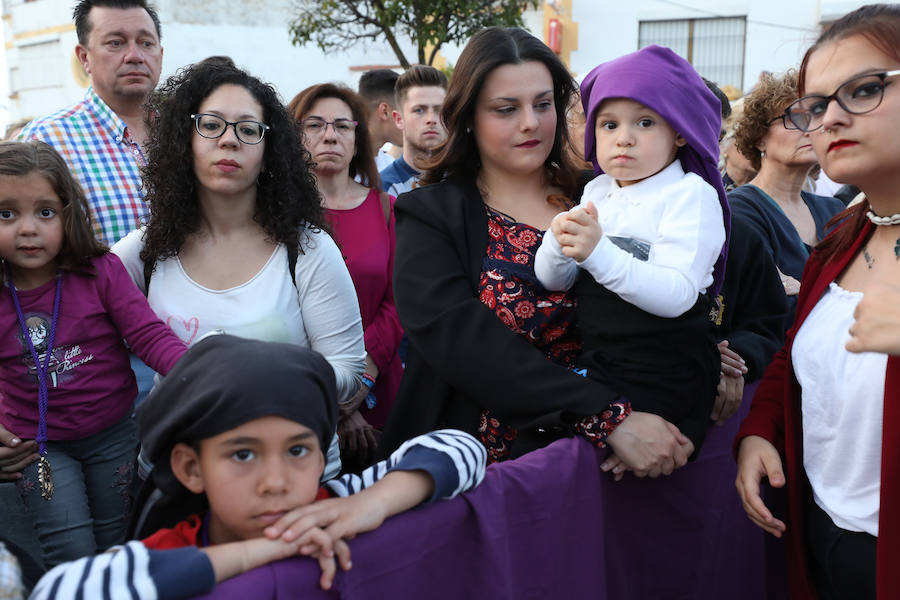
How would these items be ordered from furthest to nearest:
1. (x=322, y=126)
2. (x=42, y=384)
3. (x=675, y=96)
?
1. (x=322, y=126)
2. (x=42, y=384)
3. (x=675, y=96)

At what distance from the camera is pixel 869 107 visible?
173 centimetres

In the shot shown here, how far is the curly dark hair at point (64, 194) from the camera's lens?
256 cm

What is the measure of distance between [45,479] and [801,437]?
2.21 meters

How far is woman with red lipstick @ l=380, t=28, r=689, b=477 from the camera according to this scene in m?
2.14

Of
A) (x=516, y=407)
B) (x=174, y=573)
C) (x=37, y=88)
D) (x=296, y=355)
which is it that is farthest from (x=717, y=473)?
(x=37, y=88)

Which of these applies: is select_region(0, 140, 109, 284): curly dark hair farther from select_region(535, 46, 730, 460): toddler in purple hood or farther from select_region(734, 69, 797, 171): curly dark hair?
select_region(734, 69, 797, 171): curly dark hair

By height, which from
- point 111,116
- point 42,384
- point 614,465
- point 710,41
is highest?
point 710,41

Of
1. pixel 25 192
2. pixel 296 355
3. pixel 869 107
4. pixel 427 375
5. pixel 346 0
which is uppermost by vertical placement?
pixel 346 0

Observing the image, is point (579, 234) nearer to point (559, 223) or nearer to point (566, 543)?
point (559, 223)

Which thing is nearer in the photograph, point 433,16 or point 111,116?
point 111,116

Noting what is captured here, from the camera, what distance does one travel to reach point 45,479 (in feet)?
8.04

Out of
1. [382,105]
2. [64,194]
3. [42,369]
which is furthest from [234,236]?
[382,105]

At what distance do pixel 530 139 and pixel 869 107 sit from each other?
3.44 feet

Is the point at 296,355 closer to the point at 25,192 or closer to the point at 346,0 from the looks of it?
the point at 25,192
